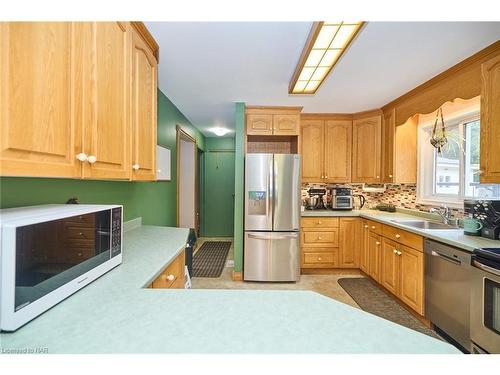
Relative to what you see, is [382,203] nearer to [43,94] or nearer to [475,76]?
[475,76]

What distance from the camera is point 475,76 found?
1914mm

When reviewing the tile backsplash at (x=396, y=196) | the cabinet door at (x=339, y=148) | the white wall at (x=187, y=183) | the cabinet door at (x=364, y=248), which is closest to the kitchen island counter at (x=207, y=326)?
the cabinet door at (x=364, y=248)

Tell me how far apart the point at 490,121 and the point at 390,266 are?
167cm

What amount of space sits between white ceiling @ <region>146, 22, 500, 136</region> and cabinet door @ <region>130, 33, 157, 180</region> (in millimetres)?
251

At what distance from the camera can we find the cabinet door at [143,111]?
56.6 inches

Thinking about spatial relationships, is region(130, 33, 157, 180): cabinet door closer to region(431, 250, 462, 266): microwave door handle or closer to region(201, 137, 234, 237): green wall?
region(431, 250, 462, 266): microwave door handle

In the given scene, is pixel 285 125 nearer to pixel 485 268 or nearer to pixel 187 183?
pixel 187 183

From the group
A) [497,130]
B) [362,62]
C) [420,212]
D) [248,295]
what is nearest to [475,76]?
[497,130]

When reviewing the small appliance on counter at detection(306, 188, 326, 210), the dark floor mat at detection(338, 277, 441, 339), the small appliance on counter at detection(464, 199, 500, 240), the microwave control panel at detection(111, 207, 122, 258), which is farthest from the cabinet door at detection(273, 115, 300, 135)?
the microwave control panel at detection(111, 207, 122, 258)

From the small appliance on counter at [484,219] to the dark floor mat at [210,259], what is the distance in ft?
9.30

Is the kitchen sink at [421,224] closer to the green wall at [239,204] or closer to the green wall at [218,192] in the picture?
the green wall at [239,204]

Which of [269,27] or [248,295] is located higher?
[269,27]

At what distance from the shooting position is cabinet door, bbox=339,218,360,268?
10.8ft

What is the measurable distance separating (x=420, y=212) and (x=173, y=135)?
344 centimetres
